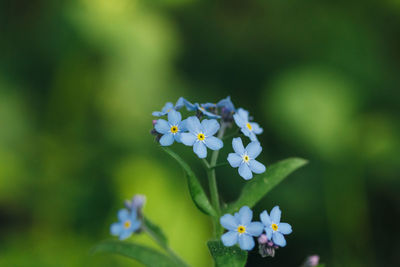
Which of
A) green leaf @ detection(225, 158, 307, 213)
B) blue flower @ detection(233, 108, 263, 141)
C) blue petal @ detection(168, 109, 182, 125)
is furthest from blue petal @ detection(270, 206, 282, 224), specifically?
blue petal @ detection(168, 109, 182, 125)

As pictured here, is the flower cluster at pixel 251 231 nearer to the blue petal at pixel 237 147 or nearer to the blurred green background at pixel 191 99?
the blue petal at pixel 237 147

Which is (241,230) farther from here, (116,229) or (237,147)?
(116,229)

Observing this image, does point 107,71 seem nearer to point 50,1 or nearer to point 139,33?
point 139,33

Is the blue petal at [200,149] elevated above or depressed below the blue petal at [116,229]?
above

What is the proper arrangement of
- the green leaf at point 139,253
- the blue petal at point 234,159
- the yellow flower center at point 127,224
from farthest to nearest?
the yellow flower center at point 127,224, the green leaf at point 139,253, the blue petal at point 234,159

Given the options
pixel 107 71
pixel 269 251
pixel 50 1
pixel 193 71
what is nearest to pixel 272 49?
pixel 193 71

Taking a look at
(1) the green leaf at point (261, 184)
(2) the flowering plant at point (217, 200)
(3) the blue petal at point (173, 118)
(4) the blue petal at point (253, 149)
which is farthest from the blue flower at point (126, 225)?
(4) the blue petal at point (253, 149)

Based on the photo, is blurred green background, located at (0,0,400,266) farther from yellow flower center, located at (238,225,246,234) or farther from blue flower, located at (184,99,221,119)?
yellow flower center, located at (238,225,246,234)

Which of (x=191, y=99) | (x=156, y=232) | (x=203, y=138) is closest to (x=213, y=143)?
(x=203, y=138)
